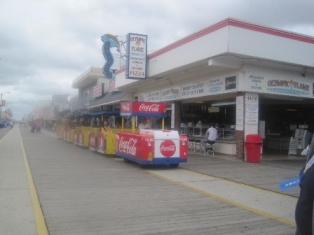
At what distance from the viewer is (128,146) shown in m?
13.7

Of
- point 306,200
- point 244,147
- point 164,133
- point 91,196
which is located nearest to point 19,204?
point 91,196

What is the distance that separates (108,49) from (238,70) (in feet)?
51.6

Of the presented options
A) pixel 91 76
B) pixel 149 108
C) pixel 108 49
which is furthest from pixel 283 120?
pixel 91 76

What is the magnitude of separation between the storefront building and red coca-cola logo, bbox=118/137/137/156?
15.9 ft

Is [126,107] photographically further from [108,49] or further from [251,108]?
[108,49]

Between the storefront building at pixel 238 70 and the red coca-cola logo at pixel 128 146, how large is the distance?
15.9ft

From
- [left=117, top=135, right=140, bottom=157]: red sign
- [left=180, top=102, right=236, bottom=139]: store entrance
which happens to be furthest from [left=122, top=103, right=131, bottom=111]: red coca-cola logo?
[left=180, top=102, right=236, bottom=139]: store entrance

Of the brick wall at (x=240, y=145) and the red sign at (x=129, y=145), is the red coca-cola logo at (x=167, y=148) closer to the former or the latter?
the red sign at (x=129, y=145)

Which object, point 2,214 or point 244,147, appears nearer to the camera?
point 2,214

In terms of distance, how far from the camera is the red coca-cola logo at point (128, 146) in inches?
517

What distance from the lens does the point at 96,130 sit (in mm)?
19453

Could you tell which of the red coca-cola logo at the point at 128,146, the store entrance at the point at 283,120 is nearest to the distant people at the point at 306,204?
the red coca-cola logo at the point at 128,146

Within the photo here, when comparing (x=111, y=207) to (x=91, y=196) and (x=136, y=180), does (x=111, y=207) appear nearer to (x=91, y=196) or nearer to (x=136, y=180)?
(x=91, y=196)

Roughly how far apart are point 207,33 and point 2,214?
1140 cm
